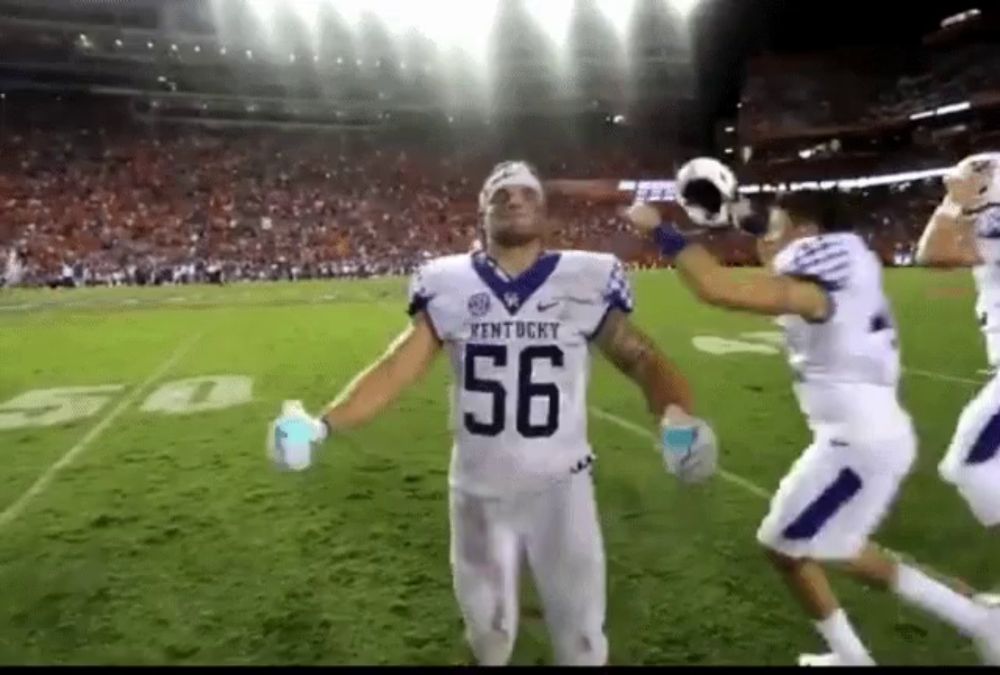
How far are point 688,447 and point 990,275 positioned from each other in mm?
A: 1498

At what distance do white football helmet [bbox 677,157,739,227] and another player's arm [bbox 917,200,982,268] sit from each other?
A: 98 cm

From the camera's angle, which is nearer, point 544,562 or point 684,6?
point 544,562

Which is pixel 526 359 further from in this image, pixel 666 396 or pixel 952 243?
pixel 952 243

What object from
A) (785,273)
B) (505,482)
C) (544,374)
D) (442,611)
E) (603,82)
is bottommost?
(442,611)

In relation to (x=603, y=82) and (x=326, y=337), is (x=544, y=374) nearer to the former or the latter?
(x=603, y=82)

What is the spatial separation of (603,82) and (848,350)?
366cm

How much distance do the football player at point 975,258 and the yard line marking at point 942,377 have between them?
3.80m

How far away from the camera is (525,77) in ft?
20.3

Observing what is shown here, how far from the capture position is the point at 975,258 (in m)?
3.00

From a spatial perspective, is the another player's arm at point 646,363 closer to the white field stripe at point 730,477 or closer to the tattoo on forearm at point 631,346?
the tattoo on forearm at point 631,346

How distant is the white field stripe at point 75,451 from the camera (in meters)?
4.27

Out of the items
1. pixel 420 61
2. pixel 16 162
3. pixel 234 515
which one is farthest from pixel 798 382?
pixel 16 162

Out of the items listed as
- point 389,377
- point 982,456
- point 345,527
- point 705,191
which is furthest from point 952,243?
point 345,527

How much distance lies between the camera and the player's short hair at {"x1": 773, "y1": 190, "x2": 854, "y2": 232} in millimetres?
2465
